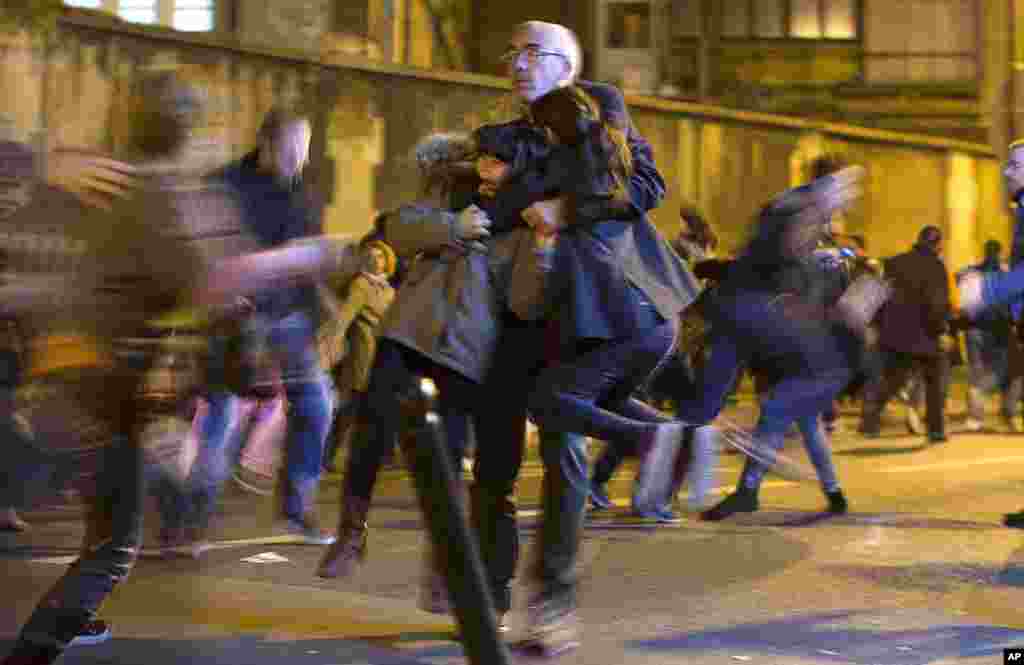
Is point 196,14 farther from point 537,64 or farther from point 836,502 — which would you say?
point 537,64

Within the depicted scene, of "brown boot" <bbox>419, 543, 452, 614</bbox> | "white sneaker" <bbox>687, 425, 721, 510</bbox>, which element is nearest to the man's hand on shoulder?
"brown boot" <bbox>419, 543, 452, 614</bbox>

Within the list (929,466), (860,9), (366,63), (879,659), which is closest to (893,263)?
(929,466)

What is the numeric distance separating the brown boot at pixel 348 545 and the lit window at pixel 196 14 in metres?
15.8

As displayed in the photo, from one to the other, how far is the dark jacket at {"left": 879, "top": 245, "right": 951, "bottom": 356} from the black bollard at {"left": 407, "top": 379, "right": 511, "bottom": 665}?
452 inches

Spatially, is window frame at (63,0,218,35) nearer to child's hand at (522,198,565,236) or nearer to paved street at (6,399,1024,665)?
paved street at (6,399,1024,665)

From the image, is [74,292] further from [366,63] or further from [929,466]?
[366,63]

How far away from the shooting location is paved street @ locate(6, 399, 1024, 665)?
575 cm

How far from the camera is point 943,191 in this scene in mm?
24109

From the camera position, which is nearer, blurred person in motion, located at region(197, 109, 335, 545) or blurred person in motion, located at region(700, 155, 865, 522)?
blurred person in motion, located at region(197, 109, 335, 545)

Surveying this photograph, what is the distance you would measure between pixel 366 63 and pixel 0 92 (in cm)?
405

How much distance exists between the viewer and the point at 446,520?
4.13 metres

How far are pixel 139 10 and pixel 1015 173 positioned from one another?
14276 mm

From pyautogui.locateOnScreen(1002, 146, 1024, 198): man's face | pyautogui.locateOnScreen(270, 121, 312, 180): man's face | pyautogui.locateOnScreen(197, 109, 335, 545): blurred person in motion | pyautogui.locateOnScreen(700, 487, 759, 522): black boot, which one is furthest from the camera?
pyautogui.locateOnScreen(700, 487, 759, 522): black boot

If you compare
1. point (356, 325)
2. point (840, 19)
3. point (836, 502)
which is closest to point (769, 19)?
point (840, 19)
